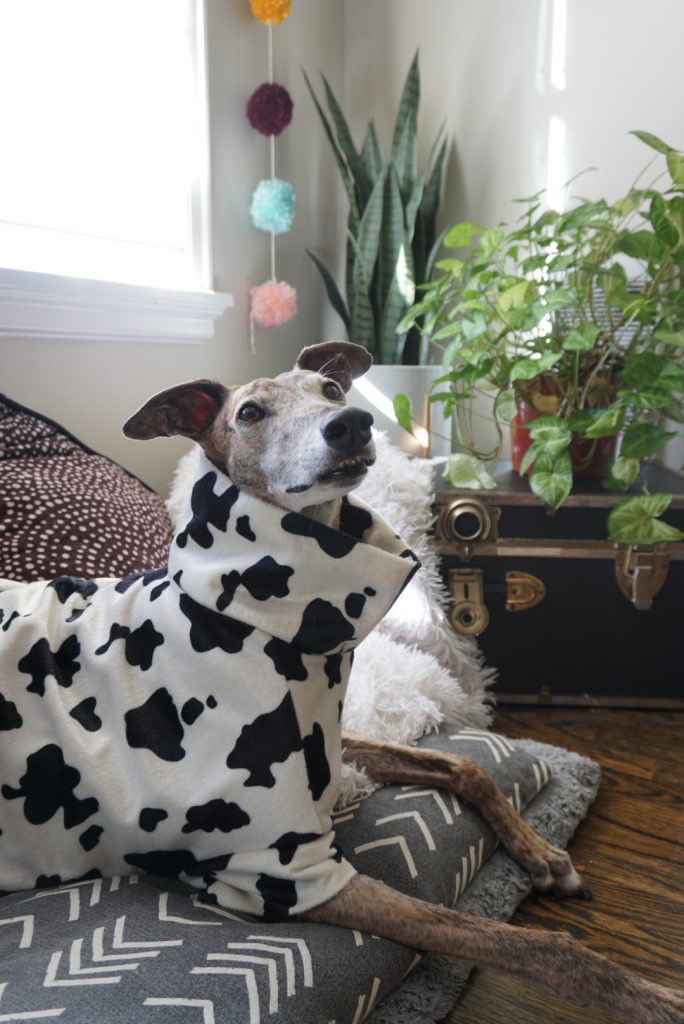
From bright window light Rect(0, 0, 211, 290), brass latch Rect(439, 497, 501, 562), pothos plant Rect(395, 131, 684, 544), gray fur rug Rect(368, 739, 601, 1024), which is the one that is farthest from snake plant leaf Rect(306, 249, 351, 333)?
gray fur rug Rect(368, 739, 601, 1024)

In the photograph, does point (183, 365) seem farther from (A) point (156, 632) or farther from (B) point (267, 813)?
(B) point (267, 813)

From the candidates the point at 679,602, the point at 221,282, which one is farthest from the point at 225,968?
the point at 221,282

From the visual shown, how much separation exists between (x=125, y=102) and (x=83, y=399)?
0.77 meters

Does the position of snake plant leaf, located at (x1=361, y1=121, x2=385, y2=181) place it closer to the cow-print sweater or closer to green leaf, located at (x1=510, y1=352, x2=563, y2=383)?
green leaf, located at (x1=510, y1=352, x2=563, y2=383)

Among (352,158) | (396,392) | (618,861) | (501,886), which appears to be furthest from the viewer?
(352,158)

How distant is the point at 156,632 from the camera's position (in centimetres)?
113

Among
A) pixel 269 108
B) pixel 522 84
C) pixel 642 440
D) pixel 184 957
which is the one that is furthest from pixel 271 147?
pixel 184 957

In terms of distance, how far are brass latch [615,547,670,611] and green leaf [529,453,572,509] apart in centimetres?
20

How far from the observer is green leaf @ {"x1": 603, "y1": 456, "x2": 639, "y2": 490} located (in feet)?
6.12

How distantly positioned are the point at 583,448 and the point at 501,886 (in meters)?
1.08

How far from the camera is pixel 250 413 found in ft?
3.84

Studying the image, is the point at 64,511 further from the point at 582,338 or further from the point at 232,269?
the point at 232,269

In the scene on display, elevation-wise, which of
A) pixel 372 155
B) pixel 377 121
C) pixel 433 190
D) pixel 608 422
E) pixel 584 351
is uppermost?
pixel 377 121

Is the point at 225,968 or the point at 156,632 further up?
the point at 156,632
